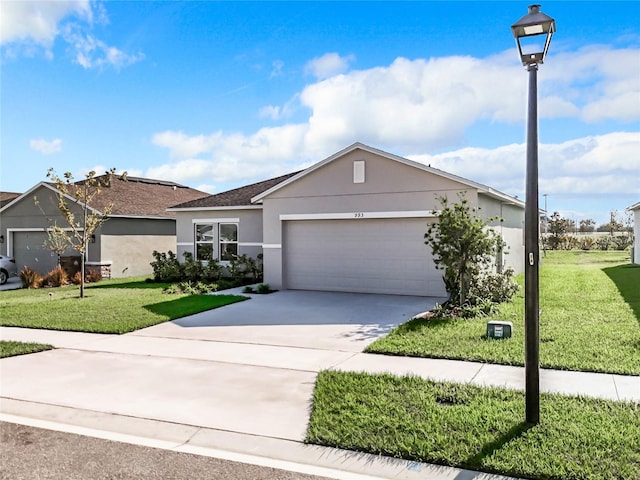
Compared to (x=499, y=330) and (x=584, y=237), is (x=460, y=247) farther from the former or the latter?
(x=584, y=237)

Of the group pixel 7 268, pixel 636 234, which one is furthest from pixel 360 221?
pixel 636 234

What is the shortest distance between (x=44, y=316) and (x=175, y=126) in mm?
8749

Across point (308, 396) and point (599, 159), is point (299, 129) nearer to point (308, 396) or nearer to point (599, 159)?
point (599, 159)

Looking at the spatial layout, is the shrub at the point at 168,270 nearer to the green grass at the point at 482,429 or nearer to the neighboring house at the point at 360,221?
the neighboring house at the point at 360,221

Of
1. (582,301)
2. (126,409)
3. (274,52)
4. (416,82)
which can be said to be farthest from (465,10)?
(126,409)

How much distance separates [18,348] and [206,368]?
12.1 ft

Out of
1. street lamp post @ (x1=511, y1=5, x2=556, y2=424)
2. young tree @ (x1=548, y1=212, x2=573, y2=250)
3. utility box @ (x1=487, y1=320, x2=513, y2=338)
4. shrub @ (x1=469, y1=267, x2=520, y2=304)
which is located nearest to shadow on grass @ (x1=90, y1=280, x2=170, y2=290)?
shrub @ (x1=469, y1=267, x2=520, y2=304)

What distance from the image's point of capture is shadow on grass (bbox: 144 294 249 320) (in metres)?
12.2

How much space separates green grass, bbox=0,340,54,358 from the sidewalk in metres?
0.24

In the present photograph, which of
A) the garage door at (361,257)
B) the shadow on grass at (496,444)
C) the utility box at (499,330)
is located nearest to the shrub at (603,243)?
the garage door at (361,257)

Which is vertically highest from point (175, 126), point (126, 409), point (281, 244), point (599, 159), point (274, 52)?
point (274, 52)

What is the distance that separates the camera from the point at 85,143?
17391mm

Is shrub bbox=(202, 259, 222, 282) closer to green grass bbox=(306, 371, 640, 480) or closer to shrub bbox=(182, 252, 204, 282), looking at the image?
shrub bbox=(182, 252, 204, 282)

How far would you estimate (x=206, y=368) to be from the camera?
746cm
